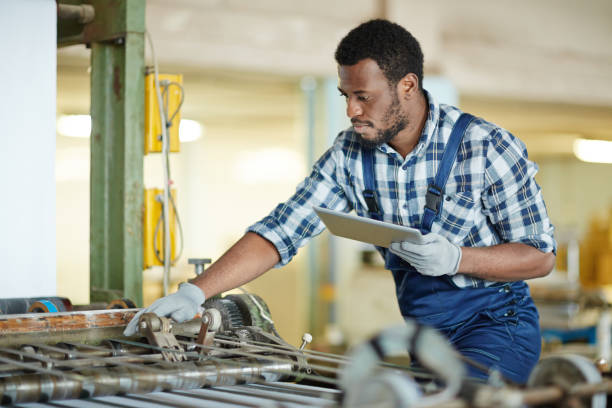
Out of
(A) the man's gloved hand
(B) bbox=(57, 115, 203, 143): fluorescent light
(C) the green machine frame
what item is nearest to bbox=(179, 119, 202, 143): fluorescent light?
(B) bbox=(57, 115, 203, 143): fluorescent light

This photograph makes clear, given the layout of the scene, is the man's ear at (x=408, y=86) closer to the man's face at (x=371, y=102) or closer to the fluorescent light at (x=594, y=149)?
the man's face at (x=371, y=102)

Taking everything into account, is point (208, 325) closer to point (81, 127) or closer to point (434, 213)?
point (434, 213)

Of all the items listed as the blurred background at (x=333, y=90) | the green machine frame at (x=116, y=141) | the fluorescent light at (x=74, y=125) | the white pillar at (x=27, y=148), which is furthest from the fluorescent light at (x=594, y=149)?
the white pillar at (x=27, y=148)

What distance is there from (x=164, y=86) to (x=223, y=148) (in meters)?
9.34

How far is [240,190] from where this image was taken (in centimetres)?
1253

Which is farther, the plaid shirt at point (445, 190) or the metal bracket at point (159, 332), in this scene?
the plaid shirt at point (445, 190)

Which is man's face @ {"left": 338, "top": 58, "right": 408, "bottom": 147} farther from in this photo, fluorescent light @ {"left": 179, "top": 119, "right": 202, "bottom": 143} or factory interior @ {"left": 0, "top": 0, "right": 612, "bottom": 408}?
fluorescent light @ {"left": 179, "top": 119, "right": 202, "bottom": 143}

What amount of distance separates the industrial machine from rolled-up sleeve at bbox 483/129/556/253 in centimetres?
62

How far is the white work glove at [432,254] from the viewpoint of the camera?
1.97 meters

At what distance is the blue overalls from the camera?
2.06 metres

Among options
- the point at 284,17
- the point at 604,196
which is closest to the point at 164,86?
the point at 284,17

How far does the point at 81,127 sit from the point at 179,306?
8.59 meters

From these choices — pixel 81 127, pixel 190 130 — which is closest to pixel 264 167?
pixel 190 130

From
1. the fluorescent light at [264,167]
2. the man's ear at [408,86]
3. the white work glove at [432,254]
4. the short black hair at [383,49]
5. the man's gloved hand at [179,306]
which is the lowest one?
the man's gloved hand at [179,306]
